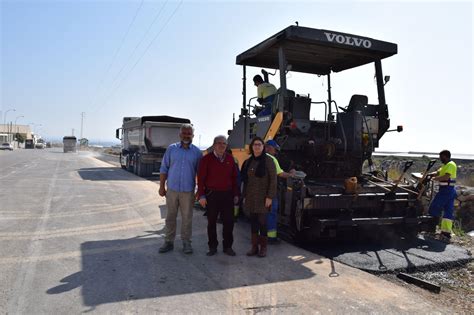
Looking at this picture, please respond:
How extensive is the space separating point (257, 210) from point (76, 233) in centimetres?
328

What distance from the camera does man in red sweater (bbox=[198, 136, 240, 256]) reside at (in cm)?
590

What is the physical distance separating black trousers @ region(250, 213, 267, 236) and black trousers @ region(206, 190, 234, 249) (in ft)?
1.07

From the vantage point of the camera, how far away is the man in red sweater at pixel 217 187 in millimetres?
5902

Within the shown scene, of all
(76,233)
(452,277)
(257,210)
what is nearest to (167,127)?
(76,233)

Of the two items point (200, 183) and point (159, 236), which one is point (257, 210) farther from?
point (159, 236)

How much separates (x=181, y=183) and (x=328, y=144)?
2.86m

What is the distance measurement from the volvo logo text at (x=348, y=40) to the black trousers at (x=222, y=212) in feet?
10.3

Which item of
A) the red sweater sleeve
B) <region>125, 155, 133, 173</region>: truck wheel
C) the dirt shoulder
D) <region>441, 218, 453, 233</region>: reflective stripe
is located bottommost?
the dirt shoulder

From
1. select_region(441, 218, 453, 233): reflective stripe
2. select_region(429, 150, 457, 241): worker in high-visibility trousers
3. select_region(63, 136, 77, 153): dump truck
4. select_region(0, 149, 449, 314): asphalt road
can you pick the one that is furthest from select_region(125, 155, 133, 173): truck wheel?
select_region(63, 136, 77, 153): dump truck

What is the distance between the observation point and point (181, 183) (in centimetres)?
594

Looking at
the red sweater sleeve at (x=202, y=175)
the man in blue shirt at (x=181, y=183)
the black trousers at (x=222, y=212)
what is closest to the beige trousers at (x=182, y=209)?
the man in blue shirt at (x=181, y=183)

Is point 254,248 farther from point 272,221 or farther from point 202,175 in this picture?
point 202,175

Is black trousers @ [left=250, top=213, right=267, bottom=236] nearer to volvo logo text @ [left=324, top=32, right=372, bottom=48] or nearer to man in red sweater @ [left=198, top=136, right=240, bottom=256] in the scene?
man in red sweater @ [left=198, top=136, right=240, bottom=256]

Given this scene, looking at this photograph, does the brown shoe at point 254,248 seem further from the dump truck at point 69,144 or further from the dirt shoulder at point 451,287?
the dump truck at point 69,144
